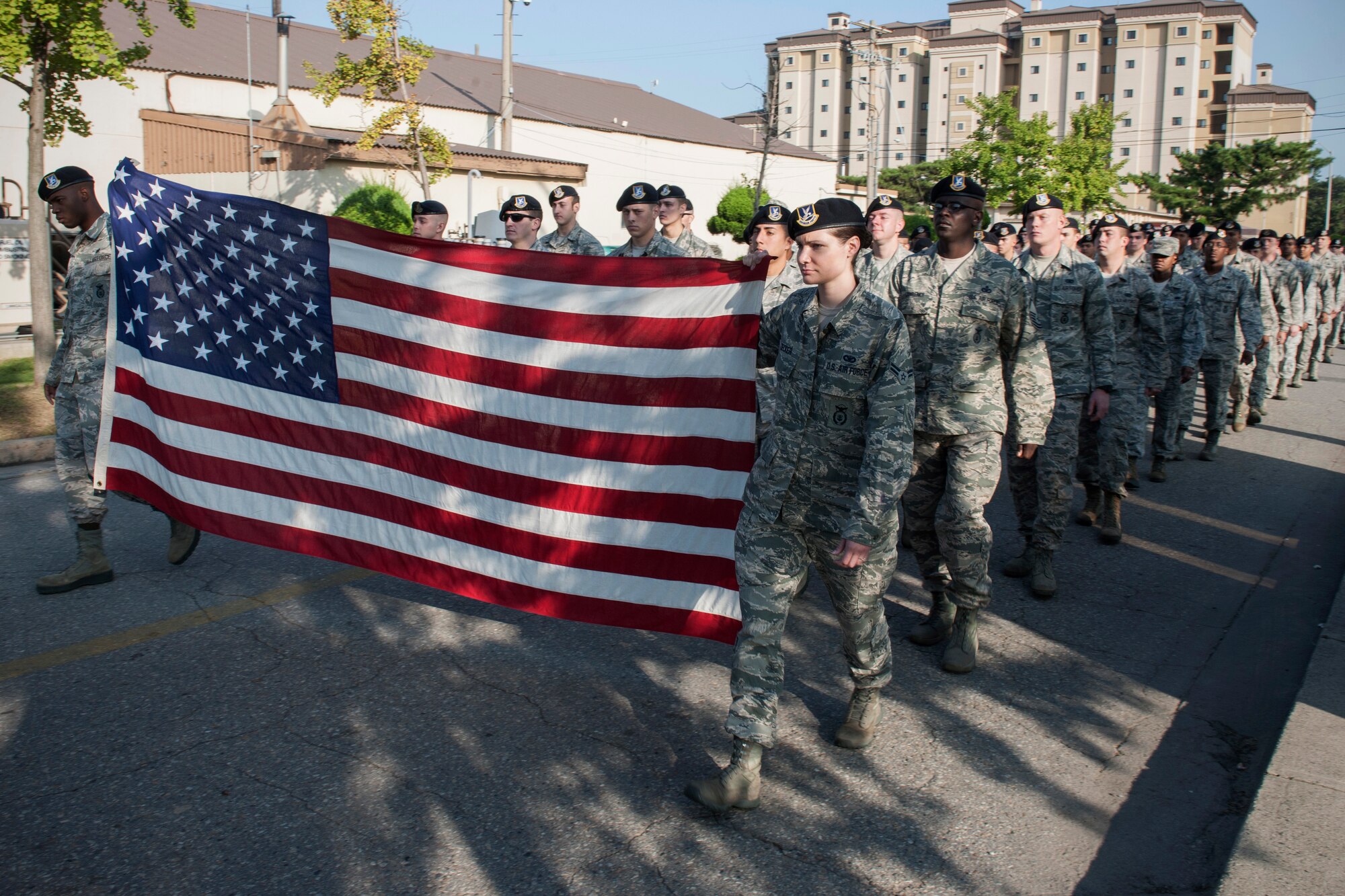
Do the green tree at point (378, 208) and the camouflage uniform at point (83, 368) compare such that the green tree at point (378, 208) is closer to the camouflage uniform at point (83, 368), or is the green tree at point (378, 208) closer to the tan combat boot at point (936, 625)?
the camouflage uniform at point (83, 368)

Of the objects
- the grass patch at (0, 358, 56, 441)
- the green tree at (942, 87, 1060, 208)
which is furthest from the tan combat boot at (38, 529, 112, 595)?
the green tree at (942, 87, 1060, 208)

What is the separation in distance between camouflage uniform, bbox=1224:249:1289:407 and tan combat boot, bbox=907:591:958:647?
6.82 m

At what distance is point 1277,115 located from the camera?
291ft

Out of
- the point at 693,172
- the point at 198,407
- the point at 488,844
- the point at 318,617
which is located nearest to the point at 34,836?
the point at 488,844

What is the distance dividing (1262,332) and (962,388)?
7061 mm

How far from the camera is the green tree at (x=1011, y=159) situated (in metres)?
44.5

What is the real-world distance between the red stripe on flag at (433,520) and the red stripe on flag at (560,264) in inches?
40.8

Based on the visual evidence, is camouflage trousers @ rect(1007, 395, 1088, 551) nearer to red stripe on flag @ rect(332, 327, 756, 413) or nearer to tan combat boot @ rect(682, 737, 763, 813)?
red stripe on flag @ rect(332, 327, 756, 413)

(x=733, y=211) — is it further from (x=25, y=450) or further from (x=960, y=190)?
(x=960, y=190)

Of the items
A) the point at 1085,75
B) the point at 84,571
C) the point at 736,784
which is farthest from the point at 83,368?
the point at 1085,75

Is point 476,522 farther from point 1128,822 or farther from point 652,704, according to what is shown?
point 1128,822

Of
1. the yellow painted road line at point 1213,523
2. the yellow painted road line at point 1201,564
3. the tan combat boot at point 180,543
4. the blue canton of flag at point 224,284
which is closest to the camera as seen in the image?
the blue canton of flag at point 224,284

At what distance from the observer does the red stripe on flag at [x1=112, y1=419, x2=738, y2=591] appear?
13.8 feet

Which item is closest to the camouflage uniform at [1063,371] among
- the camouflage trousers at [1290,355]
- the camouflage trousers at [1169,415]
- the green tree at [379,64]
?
the camouflage trousers at [1169,415]
